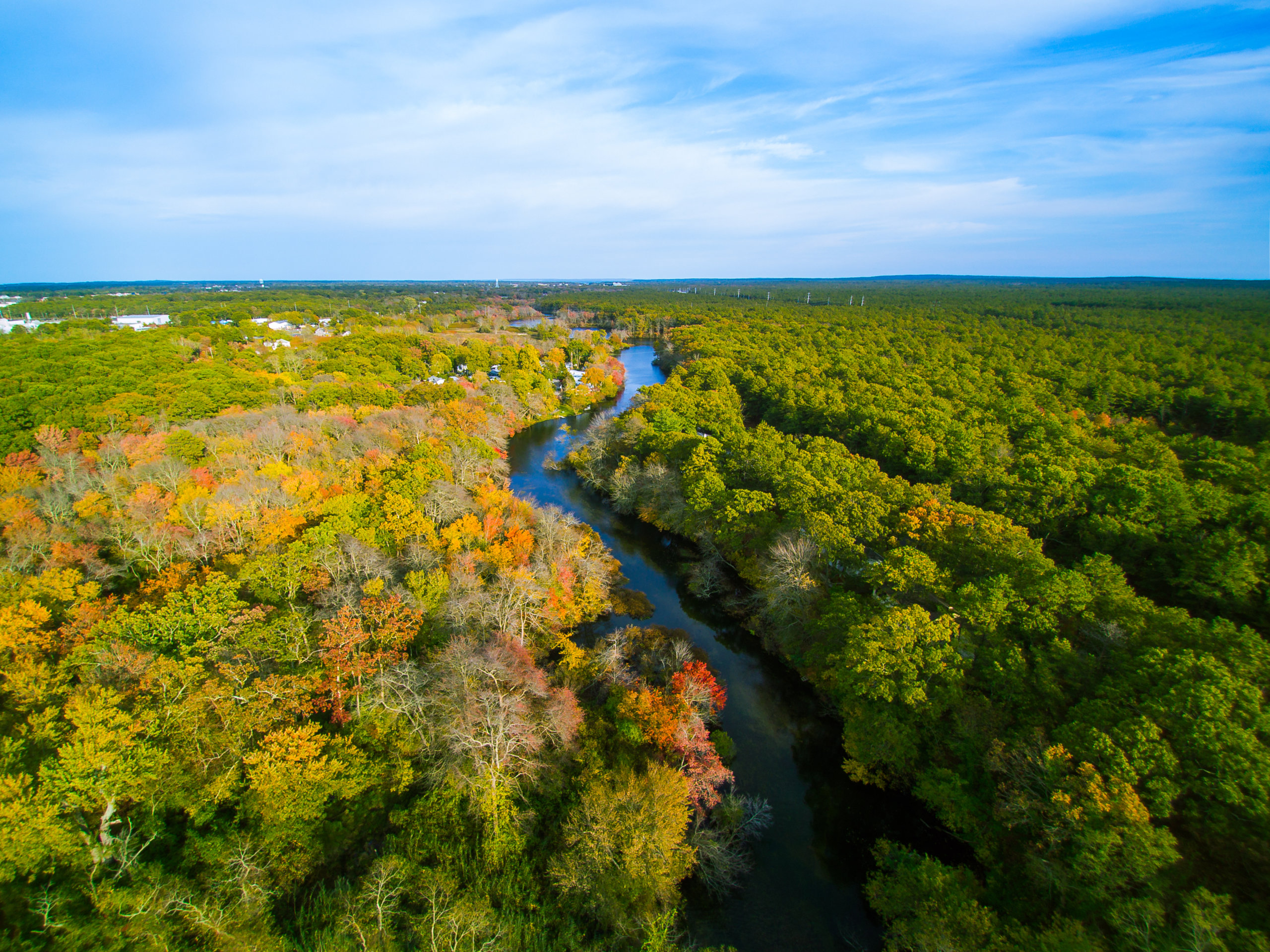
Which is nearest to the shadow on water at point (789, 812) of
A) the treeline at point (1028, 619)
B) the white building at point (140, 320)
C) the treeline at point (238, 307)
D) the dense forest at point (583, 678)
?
the dense forest at point (583, 678)

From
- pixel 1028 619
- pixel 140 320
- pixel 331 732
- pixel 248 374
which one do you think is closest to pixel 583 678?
pixel 331 732

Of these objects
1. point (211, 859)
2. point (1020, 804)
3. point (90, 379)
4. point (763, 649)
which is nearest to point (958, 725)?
point (1020, 804)

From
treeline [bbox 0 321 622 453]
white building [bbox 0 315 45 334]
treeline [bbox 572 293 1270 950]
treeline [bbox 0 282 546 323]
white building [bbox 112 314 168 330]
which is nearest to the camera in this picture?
treeline [bbox 572 293 1270 950]

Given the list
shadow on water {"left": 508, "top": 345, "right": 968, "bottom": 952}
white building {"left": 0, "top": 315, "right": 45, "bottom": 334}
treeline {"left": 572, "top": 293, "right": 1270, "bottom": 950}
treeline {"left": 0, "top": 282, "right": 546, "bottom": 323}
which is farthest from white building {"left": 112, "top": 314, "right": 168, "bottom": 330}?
shadow on water {"left": 508, "top": 345, "right": 968, "bottom": 952}

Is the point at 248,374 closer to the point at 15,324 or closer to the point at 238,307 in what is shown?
the point at 15,324

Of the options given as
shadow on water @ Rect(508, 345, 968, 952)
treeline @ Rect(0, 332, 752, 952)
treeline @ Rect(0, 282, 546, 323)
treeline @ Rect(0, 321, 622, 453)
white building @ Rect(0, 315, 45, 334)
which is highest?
treeline @ Rect(0, 282, 546, 323)

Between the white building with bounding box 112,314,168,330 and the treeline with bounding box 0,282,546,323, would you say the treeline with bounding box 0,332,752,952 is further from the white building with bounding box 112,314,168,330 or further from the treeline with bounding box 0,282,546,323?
the treeline with bounding box 0,282,546,323

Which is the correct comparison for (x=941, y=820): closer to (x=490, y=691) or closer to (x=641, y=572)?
(x=490, y=691)

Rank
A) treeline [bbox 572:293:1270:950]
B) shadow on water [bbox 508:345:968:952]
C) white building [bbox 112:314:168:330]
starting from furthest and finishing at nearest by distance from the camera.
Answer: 1. white building [bbox 112:314:168:330]
2. shadow on water [bbox 508:345:968:952]
3. treeline [bbox 572:293:1270:950]
